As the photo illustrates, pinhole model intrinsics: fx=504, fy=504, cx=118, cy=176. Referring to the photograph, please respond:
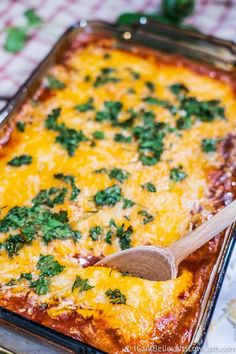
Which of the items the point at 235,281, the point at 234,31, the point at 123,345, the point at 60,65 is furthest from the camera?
the point at 234,31

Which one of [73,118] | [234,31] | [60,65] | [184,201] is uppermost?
[234,31]

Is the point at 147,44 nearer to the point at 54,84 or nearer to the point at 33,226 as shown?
the point at 54,84

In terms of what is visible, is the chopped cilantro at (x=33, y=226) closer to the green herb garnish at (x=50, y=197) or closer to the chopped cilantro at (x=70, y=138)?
the green herb garnish at (x=50, y=197)

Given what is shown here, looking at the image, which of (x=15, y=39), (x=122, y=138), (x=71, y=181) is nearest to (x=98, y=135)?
(x=122, y=138)

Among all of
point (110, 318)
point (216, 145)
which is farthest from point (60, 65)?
point (110, 318)

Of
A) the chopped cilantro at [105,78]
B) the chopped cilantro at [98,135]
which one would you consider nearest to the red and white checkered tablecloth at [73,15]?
the chopped cilantro at [105,78]

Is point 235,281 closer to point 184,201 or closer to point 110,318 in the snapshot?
point 184,201

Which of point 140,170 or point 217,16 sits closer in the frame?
point 140,170
